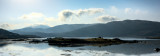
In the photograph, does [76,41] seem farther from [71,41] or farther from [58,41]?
[58,41]

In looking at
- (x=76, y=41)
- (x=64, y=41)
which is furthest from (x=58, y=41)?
(x=76, y=41)

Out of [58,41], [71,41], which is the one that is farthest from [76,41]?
[58,41]

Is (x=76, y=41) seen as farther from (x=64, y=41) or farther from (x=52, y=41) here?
(x=52, y=41)

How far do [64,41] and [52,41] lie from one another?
1360 centimetres

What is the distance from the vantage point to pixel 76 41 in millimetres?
171375

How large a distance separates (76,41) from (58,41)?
1642 cm

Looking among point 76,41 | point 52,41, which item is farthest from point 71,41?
point 52,41

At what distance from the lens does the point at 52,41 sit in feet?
570

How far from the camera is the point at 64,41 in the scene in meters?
167

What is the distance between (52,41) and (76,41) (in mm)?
22473

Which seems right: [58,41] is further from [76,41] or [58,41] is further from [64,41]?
[76,41]

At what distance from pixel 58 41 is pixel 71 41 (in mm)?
11794

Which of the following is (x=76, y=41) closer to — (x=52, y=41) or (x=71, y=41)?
(x=71, y=41)

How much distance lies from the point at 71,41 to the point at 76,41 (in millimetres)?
4633
